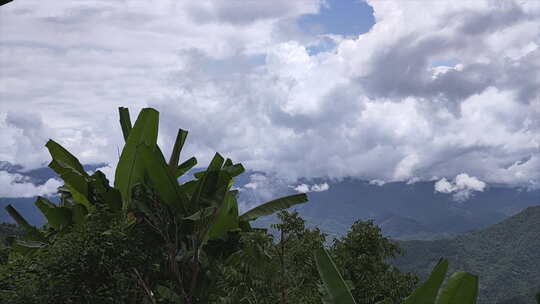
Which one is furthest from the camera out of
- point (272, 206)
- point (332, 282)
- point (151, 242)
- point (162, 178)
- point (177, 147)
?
point (177, 147)

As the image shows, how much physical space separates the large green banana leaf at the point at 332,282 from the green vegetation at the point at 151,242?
536mm

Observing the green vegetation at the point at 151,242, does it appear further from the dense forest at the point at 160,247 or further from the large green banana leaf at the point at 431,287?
the large green banana leaf at the point at 431,287

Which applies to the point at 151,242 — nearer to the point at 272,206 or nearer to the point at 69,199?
the point at 69,199

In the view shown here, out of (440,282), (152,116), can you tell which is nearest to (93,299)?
(152,116)

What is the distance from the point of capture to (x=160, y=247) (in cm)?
1023

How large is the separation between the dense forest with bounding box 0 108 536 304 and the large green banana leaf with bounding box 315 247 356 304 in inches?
0.5

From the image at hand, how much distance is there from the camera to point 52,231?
11719 mm

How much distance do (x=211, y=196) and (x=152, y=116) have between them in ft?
7.61

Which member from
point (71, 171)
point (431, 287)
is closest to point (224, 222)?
point (71, 171)

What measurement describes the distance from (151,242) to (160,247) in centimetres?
21

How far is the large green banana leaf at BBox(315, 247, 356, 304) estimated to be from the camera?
6.72 metres

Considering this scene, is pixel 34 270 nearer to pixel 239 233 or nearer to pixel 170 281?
pixel 170 281

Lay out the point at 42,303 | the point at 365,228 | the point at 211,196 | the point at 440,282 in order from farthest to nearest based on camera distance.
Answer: the point at 365,228 → the point at 211,196 → the point at 42,303 → the point at 440,282

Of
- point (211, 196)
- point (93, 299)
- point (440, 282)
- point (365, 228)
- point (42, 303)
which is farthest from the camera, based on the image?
point (365, 228)
